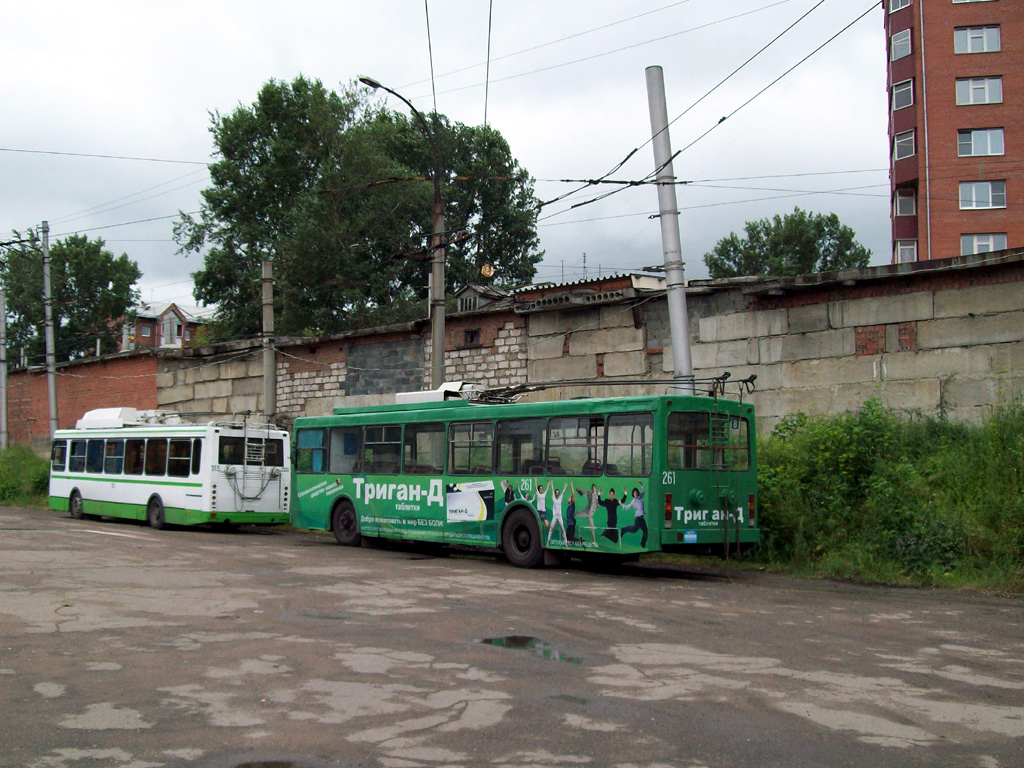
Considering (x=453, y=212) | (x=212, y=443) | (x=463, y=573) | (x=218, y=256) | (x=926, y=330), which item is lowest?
(x=463, y=573)

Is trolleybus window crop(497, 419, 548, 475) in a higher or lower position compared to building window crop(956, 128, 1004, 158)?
lower

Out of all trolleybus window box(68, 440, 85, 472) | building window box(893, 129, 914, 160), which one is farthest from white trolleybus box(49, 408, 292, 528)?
building window box(893, 129, 914, 160)

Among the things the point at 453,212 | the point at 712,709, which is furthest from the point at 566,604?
the point at 453,212

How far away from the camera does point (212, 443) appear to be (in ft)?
75.6

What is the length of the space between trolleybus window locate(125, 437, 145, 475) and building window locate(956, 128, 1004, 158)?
36535 mm

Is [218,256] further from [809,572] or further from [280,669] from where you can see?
[280,669]

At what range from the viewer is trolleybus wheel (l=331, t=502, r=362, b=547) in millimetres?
19688

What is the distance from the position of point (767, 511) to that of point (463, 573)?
16.2 ft

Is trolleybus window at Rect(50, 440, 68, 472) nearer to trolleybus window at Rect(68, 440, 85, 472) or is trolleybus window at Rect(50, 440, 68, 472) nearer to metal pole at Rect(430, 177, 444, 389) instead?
trolleybus window at Rect(68, 440, 85, 472)

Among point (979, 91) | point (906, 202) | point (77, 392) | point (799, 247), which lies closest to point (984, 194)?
point (906, 202)

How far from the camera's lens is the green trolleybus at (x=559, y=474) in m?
14.2

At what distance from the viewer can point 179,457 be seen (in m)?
23.8

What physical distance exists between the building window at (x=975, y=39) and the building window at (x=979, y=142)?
3470 mm

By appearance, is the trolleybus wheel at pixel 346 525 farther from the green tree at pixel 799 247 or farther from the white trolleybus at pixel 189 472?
the green tree at pixel 799 247
